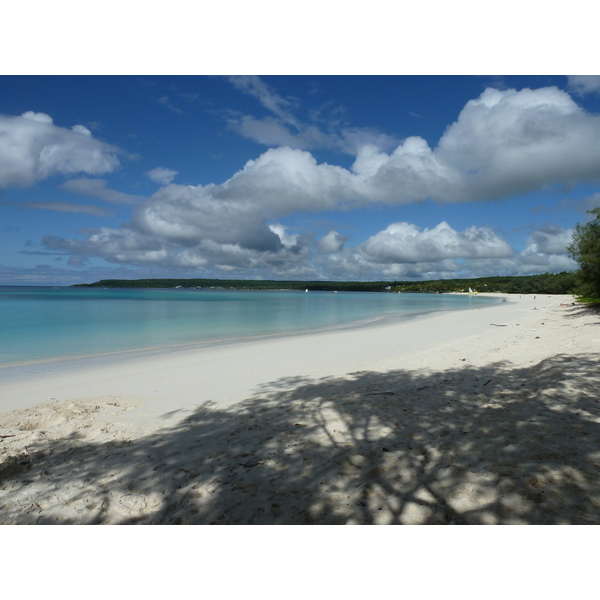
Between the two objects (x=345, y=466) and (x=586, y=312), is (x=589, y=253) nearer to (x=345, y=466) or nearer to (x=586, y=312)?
(x=586, y=312)

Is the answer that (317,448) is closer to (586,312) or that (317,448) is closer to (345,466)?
(345,466)

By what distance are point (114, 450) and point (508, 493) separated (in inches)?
210

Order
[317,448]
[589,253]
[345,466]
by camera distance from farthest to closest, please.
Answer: [589,253] → [317,448] → [345,466]

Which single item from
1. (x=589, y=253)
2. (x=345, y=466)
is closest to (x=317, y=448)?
(x=345, y=466)

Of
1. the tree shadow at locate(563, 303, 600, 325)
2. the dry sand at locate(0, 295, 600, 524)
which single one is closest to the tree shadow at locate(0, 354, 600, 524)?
the dry sand at locate(0, 295, 600, 524)

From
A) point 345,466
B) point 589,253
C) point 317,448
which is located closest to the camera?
point 345,466

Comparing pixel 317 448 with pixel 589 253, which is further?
pixel 589 253

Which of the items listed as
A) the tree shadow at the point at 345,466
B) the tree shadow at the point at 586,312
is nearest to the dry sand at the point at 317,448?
the tree shadow at the point at 345,466

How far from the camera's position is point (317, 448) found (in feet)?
16.3

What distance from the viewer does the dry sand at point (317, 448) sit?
11.7 ft

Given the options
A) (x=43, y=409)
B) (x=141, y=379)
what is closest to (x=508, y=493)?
(x=43, y=409)

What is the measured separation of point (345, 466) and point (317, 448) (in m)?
0.69

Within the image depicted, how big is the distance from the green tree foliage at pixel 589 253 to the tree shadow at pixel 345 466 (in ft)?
87.0

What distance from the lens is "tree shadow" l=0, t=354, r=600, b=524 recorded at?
348 centimetres
